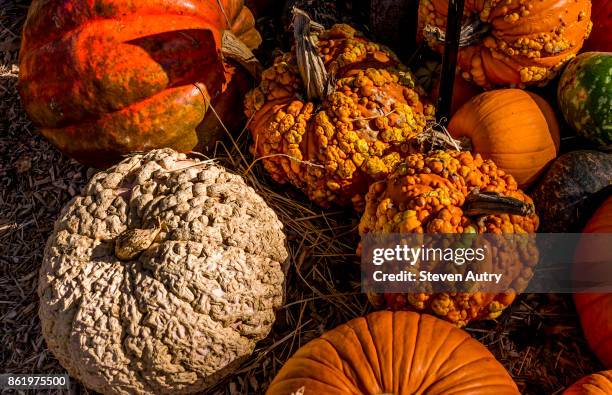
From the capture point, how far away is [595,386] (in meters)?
2.20

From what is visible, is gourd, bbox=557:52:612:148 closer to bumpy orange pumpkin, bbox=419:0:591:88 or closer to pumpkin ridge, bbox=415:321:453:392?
bumpy orange pumpkin, bbox=419:0:591:88

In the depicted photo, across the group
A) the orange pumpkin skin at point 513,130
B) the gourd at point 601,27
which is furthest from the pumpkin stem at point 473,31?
the gourd at point 601,27

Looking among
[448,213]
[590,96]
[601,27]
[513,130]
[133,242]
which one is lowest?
[133,242]

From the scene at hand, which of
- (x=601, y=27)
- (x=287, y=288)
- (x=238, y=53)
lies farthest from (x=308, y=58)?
(x=601, y=27)

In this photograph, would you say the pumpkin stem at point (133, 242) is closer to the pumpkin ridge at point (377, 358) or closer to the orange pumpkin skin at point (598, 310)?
the pumpkin ridge at point (377, 358)

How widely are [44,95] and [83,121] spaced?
22cm

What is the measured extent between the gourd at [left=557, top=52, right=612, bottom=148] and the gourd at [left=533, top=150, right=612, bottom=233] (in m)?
0.11

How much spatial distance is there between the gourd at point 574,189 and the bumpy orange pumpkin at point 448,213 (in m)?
0.26

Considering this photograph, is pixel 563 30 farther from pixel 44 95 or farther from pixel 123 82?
pixel 44 95

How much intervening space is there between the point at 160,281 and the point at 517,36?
6.35ft

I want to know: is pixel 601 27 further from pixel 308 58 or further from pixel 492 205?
pixel 308 58

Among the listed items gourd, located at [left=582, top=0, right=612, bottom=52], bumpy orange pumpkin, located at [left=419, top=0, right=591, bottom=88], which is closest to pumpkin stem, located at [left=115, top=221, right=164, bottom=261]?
bumpy orange pumpkin, located at [left=419, top=0, right=591, bottom=88]

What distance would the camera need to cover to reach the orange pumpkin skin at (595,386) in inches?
85.7

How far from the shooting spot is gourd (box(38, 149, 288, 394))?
2283 millimetres
